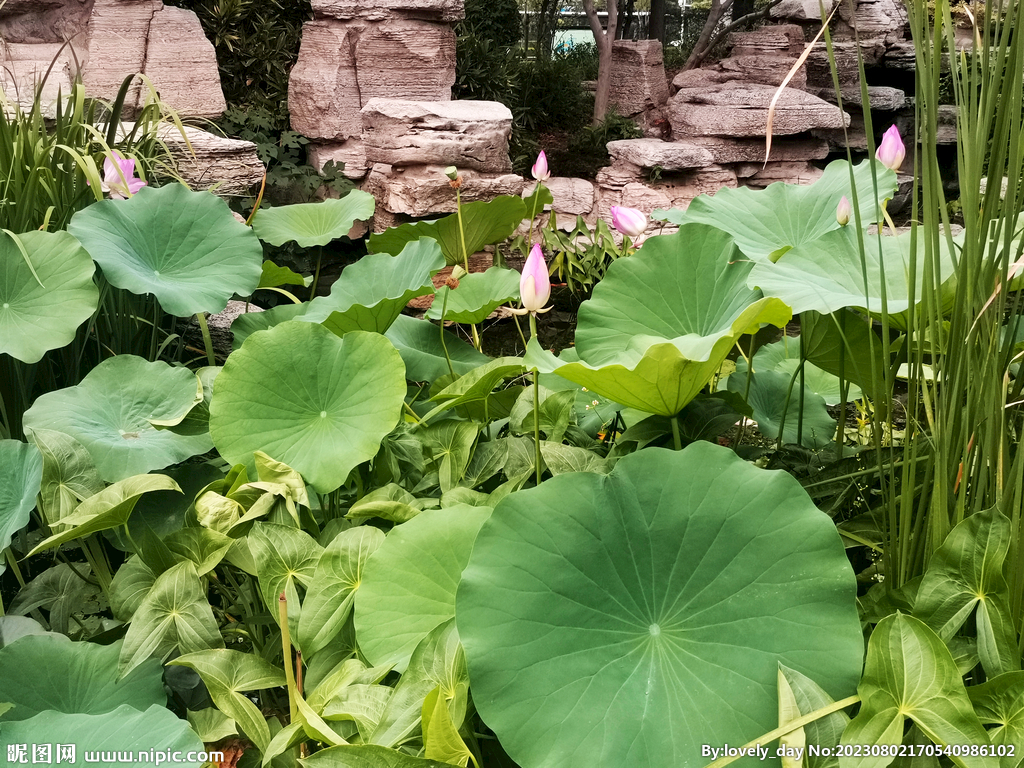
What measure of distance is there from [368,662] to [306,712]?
9 cm

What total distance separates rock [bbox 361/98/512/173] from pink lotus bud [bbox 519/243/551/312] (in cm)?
376

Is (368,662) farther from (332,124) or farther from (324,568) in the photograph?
(332,124)

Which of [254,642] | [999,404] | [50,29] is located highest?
[50,29]

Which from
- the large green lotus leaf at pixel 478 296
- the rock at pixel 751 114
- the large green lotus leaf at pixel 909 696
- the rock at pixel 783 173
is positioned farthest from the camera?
the rock at pixel 783 173

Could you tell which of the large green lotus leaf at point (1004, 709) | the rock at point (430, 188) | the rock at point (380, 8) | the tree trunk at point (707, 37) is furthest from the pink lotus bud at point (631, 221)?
the tree trunk at point (707, 37)

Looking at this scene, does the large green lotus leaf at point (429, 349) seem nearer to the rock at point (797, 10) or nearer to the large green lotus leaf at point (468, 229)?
the large green lotus leaf at point (468, 229)

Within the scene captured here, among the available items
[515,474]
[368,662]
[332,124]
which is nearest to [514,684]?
[368,662]

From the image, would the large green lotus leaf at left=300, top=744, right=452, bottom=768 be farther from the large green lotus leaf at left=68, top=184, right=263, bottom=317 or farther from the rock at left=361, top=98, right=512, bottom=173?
the rock at left=361, top=98, right=512, bottom=173

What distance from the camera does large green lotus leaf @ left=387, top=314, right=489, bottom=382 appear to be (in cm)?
163

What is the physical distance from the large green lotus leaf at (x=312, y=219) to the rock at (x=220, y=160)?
154cm

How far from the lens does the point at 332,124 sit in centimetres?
518

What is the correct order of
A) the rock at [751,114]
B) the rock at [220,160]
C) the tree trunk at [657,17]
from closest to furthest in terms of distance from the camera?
the rock at [220,160]
the rock at [751,114]
the tree trunk at [657,17]

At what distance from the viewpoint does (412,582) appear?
942 millimetres

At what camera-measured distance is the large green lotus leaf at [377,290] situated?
1439mm
